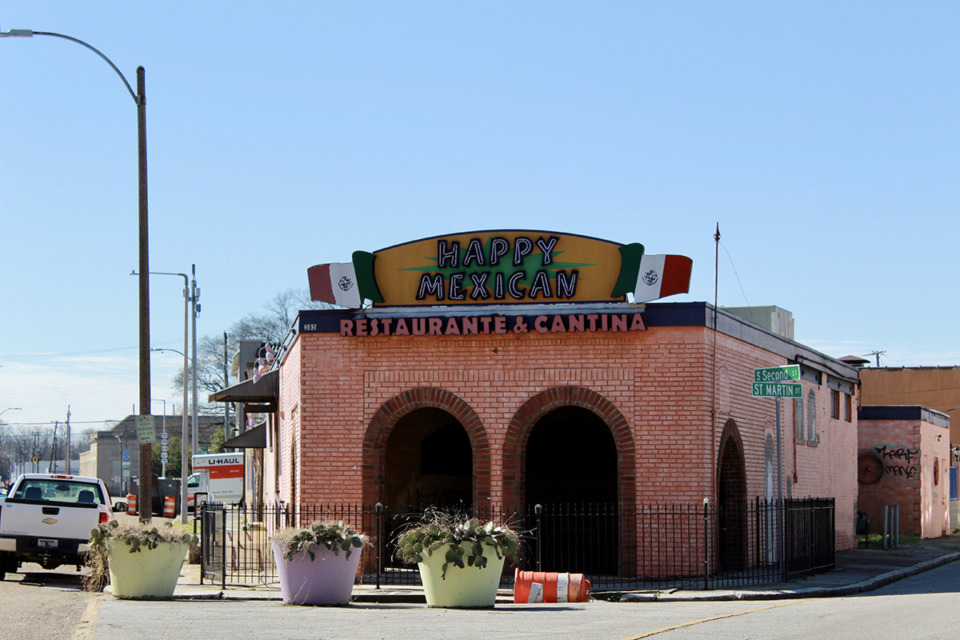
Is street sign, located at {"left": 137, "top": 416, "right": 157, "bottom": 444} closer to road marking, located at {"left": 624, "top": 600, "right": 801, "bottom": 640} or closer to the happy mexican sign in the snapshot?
the happy mexican sign

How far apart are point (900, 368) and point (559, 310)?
129ft

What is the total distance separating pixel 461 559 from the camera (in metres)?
15.8

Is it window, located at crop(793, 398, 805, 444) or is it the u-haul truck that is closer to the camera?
window, located at crop(793, 398, 805, 444)

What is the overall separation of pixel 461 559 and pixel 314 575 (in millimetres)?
2063

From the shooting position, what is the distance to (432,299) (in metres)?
20.8

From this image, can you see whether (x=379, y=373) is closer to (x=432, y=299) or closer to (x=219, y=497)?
(x=432, y=299)

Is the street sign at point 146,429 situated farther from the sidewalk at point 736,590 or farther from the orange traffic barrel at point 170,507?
the orange traffic barrel at point 170,507

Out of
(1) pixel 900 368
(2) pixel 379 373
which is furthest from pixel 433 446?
(1) pixel 900 368

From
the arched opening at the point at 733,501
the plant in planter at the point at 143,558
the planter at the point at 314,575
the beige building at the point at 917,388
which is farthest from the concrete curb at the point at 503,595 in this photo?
the beige building at the point at 917,388

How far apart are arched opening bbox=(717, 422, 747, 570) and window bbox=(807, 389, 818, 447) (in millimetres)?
5595

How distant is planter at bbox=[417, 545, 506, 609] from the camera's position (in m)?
15.9

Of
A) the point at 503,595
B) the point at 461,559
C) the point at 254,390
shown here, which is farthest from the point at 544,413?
the point at 254,390

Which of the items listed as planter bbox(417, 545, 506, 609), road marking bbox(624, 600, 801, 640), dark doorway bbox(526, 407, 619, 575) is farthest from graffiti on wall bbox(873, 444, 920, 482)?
planter bbox(417, 545, 506, 609)

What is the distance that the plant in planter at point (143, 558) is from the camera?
55.8 ft
